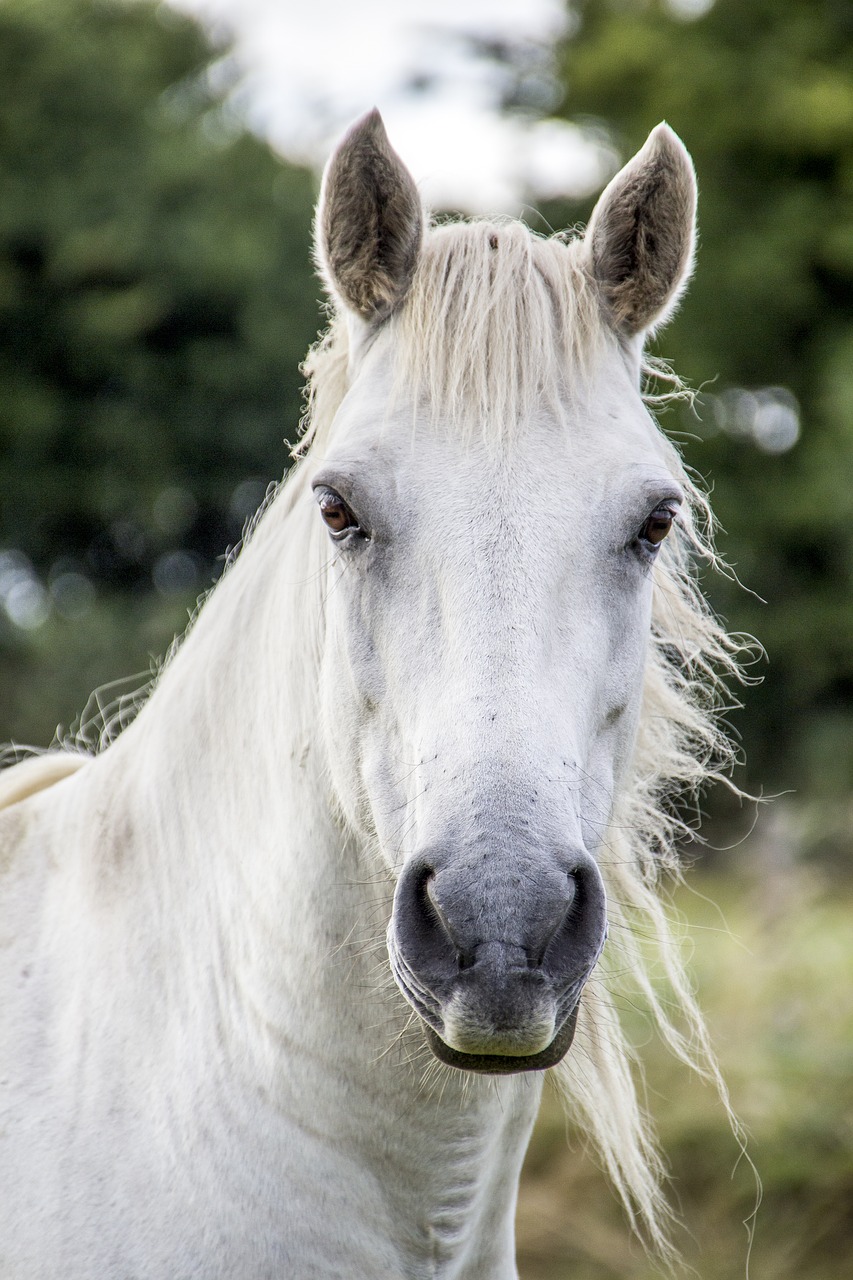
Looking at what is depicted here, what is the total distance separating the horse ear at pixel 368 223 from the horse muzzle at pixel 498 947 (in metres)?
1.11

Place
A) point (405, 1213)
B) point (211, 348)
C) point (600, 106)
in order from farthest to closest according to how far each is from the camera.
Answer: point (600, 106) → point (211, 348) → point (405, 1213)

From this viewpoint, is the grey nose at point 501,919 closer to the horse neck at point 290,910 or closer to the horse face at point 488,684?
the horse face at point 488,684

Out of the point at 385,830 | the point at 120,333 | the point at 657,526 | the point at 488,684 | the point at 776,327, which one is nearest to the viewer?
the point at 488,684

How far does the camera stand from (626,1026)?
656 cm

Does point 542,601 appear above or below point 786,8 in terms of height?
above

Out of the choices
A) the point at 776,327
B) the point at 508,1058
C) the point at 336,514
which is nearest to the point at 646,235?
the point at 336,514

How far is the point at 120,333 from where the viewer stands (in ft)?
57.1

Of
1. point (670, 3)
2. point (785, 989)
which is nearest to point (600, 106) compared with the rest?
point (670, 3)

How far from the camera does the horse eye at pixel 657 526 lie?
1920 millimetres

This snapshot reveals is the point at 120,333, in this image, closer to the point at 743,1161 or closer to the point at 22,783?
the point at 743,1161

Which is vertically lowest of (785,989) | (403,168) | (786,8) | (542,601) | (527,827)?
(785,989)

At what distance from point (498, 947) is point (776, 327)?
18.2m

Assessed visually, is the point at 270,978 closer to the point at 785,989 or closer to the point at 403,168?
the point at 403,168

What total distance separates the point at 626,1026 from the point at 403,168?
18.4 feet
